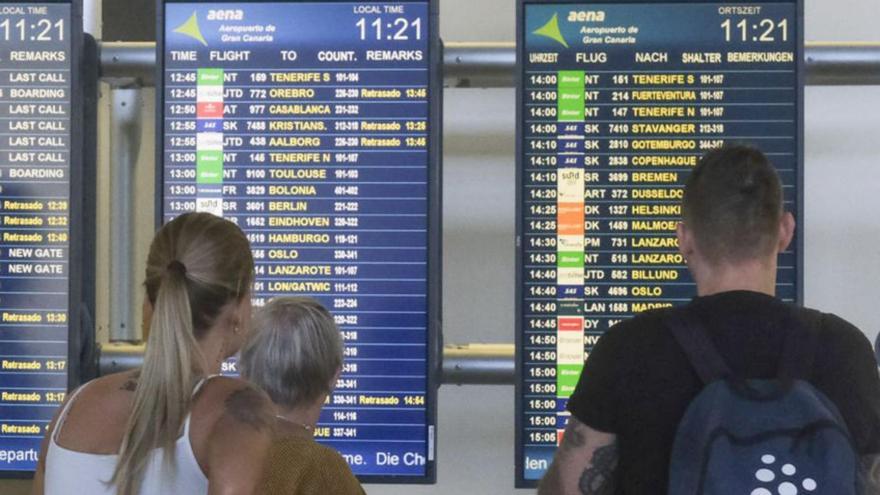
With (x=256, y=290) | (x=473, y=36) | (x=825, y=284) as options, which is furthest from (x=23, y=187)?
(x=825, y=284)

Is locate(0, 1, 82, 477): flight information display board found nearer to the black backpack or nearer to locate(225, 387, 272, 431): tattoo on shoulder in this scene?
locate(225, 387, 272, 431): tattoo on shoulder

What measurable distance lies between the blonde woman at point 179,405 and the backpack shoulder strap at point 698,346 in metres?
0.67

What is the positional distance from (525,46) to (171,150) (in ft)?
3.29

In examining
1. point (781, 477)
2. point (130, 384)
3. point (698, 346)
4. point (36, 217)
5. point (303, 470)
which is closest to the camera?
point (781, 477)

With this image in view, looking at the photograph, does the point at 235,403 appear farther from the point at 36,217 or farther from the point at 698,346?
the point at 36,217

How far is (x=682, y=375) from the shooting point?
2105 millimetres

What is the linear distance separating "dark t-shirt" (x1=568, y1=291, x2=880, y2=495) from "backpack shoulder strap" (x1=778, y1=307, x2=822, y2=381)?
0.01 metres

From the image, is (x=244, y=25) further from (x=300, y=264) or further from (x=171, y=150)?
(x=300, y=264)

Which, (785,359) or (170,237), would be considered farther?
(170,237)

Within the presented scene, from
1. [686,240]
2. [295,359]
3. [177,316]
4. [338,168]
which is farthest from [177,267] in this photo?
[338,168]

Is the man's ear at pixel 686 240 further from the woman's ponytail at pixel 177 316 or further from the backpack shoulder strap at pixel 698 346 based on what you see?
the woman's ponytail at pixel 177 316

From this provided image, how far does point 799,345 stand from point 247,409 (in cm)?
88

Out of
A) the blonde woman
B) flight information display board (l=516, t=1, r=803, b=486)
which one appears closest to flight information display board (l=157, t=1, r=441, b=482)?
flight information display board (l=516, t=1, r=803, b=486)

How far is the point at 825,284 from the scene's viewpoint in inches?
157
